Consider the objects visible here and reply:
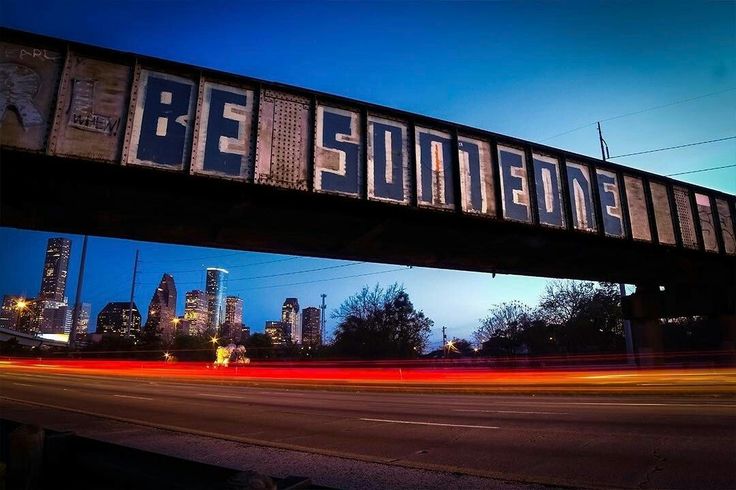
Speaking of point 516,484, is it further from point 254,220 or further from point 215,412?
point 215,412

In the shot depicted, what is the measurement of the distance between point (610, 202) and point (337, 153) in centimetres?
925

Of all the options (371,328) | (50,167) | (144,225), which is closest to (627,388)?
(144,225)

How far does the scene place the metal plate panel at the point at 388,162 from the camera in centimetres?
1079

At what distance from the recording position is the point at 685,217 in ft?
52.5

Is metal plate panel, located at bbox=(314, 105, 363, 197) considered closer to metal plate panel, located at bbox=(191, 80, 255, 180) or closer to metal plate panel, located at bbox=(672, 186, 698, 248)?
metal plate panel, located at bbox=(191, 80, 255, 180)

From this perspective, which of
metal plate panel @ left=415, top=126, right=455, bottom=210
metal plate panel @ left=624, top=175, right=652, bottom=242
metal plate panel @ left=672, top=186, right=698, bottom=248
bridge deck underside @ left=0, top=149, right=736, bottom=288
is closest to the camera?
bridge deck underside @ left=0, top=149, right=736, bottom=288

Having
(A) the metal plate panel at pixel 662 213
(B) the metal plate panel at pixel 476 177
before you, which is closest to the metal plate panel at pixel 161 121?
(B) the metal plate panel at pixel 476 177

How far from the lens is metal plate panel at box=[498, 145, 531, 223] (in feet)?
40.4

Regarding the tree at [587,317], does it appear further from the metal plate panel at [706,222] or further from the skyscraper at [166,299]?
the skyscraper at [166,299]

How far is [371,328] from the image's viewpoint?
56938mm

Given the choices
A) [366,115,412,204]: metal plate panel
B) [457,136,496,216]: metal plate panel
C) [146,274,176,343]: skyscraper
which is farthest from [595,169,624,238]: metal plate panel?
[146,274,176,343]: skyscraper

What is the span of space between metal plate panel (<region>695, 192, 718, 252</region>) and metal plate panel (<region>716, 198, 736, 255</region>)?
61 cm

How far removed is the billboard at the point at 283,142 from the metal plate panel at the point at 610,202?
0.04 meters

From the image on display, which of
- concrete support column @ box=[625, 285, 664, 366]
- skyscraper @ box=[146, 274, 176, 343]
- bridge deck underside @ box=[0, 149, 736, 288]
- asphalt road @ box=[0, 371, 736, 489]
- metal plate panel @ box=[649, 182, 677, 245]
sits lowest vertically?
asphalt road @ box=[0, 371, 736, 489]
